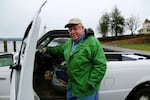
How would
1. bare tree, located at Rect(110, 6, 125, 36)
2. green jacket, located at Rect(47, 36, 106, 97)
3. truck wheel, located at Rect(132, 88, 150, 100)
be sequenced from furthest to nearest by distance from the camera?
bare tree, located at Rect(110, 6, 125, 36)
truck wheel, located at Rect(132, 88, 150, 100)
green jacket, located at Rect(47, 36, 106, 97)

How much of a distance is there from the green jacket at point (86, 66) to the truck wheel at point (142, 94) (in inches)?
73.9

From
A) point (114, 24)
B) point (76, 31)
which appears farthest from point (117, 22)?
point (76, 31)

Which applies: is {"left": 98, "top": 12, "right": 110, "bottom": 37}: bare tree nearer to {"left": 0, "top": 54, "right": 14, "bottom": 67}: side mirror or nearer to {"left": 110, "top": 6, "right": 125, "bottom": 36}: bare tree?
{"left": 110, "top": 6, "right": 125, "bottom": 36}: bare tree

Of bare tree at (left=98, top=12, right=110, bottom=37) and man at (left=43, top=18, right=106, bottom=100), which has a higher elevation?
bare tree at (left=98, top=12, right=110, bottom=37)

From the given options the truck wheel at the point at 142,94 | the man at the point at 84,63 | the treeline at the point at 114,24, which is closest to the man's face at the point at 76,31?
the man at the point at 84,63

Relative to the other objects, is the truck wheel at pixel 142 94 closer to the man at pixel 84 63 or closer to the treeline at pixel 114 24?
the man at pixel 84 63

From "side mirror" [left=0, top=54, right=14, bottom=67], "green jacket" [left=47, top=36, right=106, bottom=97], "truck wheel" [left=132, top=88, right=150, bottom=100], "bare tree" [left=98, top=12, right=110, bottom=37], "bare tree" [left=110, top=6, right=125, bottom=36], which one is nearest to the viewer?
"green jacket" [left=47, top=36, right=106, bottom=97]

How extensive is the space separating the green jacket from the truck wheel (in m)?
1.88

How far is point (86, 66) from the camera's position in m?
3.41

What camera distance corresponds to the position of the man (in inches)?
132

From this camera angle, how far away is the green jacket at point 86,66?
11.0 ft

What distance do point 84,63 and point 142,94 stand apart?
217cm

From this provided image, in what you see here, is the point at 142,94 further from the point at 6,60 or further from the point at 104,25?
the point at 104,25

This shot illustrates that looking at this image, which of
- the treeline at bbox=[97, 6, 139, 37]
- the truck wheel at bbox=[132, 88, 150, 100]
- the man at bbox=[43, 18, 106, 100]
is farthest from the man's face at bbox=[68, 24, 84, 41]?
the treeline at bbox=[97, 6, 139, 37]
